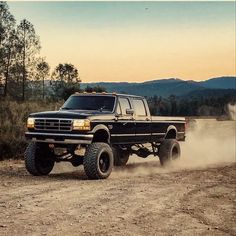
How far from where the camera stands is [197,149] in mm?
23234

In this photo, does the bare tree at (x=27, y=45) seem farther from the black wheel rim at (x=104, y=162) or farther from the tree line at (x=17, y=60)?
the black wheel rim at (x=104, y=162)

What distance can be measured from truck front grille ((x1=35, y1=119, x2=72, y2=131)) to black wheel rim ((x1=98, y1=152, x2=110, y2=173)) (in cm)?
118

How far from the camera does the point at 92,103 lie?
13344 millimetres

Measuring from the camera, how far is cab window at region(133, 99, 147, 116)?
1450 centimetres

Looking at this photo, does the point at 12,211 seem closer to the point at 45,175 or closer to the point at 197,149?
the point at 45,175

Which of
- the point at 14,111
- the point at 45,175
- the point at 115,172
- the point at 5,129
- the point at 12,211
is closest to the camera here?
the point at 12,211

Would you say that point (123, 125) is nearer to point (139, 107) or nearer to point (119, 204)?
point (139, 107)

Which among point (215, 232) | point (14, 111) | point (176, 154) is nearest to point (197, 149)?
point (176, 154)

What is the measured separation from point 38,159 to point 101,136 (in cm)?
182

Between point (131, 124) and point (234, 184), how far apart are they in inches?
135

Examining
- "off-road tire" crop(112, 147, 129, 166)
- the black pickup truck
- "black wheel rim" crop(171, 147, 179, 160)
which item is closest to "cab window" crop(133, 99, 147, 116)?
the black pickup truck

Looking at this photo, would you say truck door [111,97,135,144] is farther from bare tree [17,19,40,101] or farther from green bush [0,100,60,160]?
bare tree [17,19,40,101]

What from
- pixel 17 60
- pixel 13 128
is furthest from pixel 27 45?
pixel 13 128

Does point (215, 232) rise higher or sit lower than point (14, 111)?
lower
